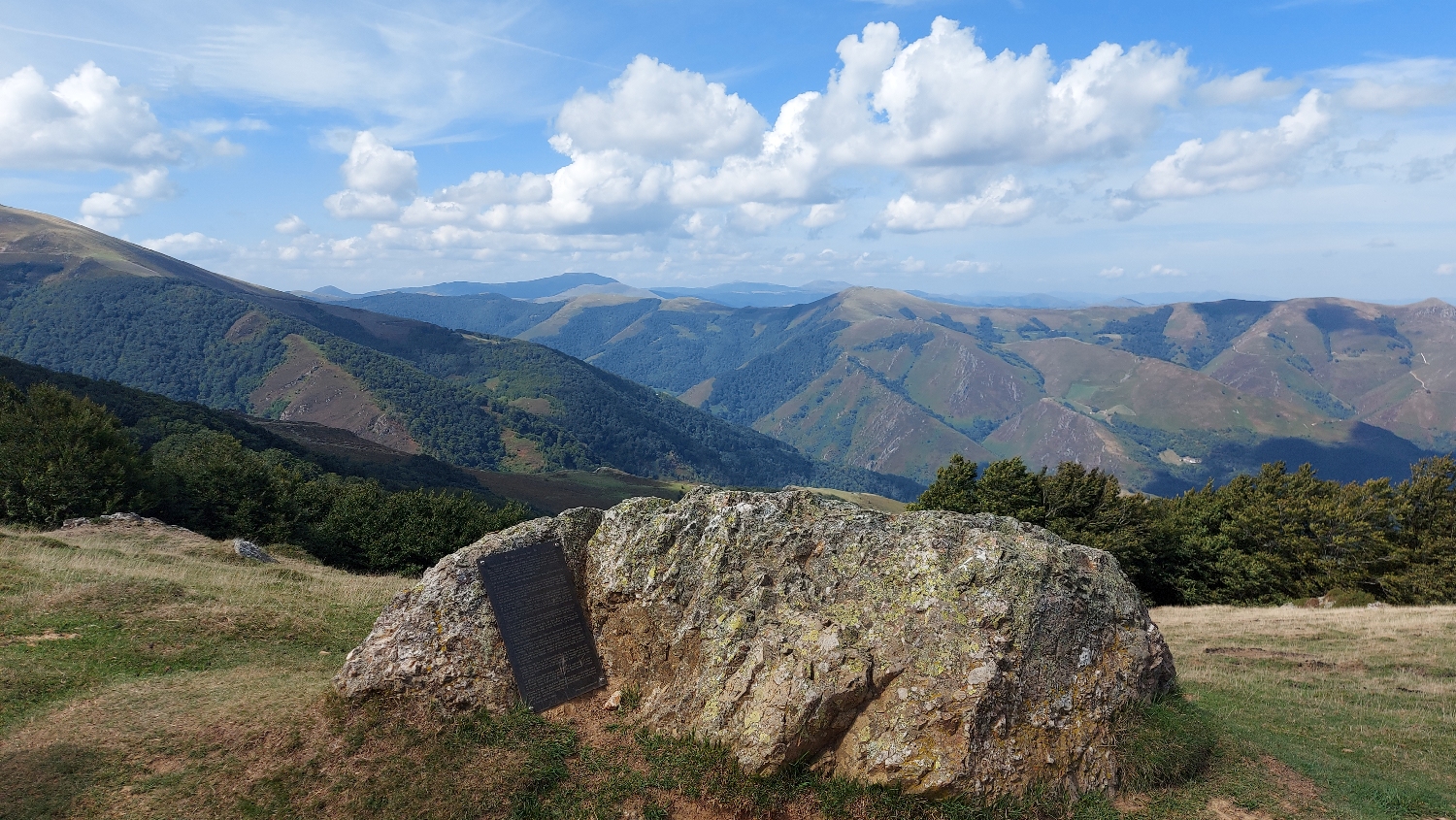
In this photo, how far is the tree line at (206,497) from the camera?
35.4 m

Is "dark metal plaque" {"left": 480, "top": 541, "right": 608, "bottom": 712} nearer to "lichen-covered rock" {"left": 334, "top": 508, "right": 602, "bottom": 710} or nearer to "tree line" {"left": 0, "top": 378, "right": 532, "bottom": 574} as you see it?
"lichen-covered rock" {"left": 334, "top": 508, "right": 602, "bottom": 710}

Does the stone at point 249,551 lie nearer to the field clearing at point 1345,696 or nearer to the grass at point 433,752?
the grass at point 433,752

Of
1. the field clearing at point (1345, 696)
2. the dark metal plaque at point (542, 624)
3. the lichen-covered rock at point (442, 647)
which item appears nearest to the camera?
the field clearing at point (1345, 696)

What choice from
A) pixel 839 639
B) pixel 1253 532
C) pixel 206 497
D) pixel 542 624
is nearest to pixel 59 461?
pixel 206 497

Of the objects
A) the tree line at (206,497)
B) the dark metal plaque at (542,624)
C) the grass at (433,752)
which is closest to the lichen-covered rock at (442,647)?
the dark metal plaque at (542,624)

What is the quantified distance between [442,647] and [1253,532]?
61.8 meters

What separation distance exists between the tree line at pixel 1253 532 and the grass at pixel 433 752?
32312 millimetres

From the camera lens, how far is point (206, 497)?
44.0 m

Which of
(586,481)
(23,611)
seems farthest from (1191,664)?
(586,481)

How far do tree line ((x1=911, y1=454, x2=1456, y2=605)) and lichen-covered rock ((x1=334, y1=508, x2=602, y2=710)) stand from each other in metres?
40.8

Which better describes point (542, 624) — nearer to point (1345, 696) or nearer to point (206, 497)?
point (1345, 696)

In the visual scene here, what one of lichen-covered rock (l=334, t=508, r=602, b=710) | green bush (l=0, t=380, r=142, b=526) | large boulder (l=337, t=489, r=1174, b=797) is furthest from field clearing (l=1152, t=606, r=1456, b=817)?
green bush (l=0, t=380, r=142, b=526)

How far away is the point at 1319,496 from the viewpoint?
183ft

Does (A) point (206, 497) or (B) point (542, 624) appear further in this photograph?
(A) point (206, 497)
